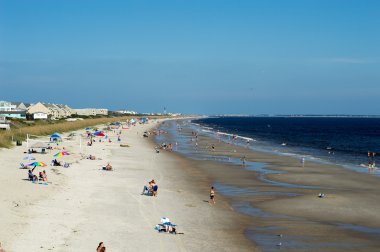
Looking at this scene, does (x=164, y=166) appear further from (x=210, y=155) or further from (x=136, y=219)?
(x=136, y=219)

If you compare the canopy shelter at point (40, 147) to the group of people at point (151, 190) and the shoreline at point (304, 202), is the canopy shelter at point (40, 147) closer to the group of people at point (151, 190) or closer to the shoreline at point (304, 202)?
the shoreline at point (304, 202)

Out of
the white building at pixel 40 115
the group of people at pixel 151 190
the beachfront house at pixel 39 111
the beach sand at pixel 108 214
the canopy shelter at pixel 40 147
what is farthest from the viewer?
the beachfront house at pixel 39 111

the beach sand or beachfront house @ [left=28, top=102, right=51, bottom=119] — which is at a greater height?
beachfront house @ [left=28, top=102, right=51, bottom=119]

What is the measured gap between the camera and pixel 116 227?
67.1 feet

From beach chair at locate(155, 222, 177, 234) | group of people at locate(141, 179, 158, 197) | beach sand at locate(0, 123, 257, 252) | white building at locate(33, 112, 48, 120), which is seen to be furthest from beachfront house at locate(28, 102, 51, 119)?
beach chair at locate(155, 222, 177, 234)

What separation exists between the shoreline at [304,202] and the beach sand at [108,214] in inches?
59.1

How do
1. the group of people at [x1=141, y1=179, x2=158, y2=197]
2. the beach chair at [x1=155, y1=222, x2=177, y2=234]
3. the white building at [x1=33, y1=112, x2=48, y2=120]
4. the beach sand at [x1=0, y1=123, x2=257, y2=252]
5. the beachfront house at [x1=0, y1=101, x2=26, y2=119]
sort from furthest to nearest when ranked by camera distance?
the white building at [x1=33, y1=112, x2=48, y2=120] < the beachfront house at [x1=0, y1=101, x2=26, y2=119] < the group of people at [x1=141, y1=179, x2=158, y2=197] < the beach chair at [x1=155, y1=222, x2=177, y2=234] < the beach sand at [x1=0, y1=123, x2=257, y2=252]

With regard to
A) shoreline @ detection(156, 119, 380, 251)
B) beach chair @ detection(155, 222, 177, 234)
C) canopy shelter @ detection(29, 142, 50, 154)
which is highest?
canopy shelter @ detection(29, 142, 50, 154)

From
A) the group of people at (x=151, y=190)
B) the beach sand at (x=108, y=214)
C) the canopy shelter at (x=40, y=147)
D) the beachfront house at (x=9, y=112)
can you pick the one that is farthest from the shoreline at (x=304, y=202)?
the beachfront house at (x=9, y=112)

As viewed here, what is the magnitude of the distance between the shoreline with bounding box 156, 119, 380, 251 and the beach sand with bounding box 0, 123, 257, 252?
59.1 inches

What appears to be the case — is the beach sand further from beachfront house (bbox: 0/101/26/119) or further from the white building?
the white building

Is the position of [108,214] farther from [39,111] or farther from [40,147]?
[39,111]

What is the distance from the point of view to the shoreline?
21062 mm

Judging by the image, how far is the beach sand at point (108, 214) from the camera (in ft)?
58.4
